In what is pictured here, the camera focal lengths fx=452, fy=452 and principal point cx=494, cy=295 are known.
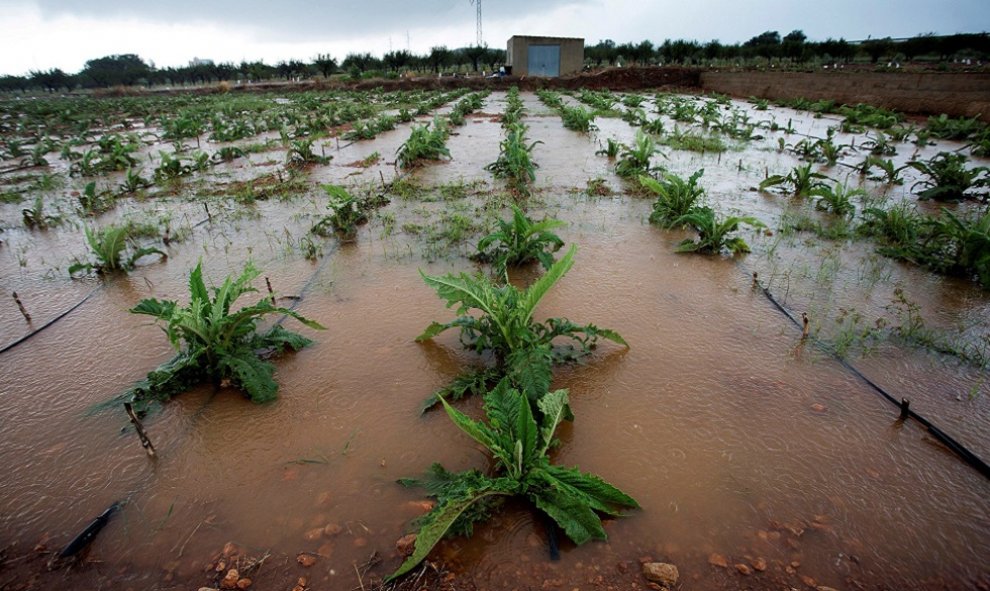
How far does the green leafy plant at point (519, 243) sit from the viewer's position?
3695 mm

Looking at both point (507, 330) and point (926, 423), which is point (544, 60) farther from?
point (926, 423)

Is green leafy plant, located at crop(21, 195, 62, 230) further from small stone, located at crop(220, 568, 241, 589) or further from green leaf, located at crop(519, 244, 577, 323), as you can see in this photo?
green leaf, located at crop(519, 244, 577, 323)

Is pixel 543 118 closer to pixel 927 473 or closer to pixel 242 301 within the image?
pixel 242 301

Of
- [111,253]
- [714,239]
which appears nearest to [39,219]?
[111,253]

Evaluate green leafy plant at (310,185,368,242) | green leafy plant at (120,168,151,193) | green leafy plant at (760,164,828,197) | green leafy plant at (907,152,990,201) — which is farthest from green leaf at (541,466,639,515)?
green leafy plant at (120,168,151,193)

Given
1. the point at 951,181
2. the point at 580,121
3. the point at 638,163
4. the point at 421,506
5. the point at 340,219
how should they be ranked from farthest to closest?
the point at 580,121 → the point at 638,163 → the point at 951,181 → the point at 340,219 → the point at 421,506

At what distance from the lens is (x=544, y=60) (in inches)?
1384

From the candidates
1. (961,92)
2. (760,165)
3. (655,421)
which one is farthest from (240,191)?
(961,92)

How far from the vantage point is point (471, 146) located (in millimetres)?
9758

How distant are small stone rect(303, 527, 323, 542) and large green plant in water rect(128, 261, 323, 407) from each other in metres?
0.93

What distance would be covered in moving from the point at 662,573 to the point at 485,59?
50673mm

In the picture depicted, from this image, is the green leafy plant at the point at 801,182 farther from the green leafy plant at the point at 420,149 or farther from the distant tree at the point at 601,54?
the distant tree at the point at 601,54

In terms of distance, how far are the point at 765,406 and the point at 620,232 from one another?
8.90 feet

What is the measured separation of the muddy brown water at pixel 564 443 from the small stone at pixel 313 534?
0.01 meters
